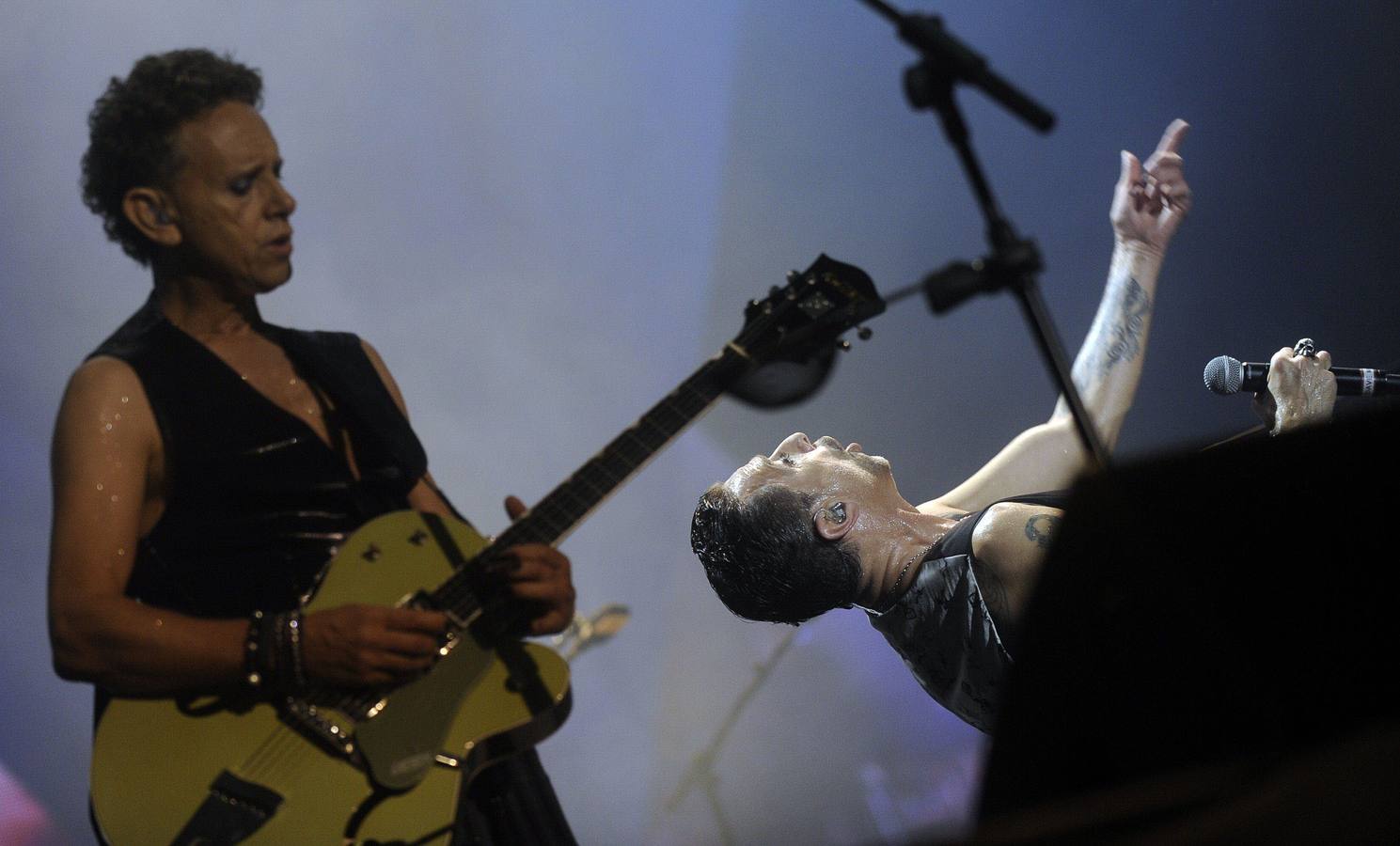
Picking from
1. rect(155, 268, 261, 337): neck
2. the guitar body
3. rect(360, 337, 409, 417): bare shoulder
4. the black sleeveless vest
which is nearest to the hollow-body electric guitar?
the guitar body

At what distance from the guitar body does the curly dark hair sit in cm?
A: 76

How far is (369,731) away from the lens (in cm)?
169

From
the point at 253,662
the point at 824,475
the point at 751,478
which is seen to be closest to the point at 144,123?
the point at 253,662

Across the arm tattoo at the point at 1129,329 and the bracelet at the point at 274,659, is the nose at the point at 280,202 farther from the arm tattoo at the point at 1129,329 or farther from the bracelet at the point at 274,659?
the arm tattoo at the point at 1129,329

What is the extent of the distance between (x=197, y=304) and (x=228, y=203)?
0.18m

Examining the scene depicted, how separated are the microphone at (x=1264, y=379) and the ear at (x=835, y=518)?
3.08 feet

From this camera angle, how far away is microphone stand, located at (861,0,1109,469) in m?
1.45

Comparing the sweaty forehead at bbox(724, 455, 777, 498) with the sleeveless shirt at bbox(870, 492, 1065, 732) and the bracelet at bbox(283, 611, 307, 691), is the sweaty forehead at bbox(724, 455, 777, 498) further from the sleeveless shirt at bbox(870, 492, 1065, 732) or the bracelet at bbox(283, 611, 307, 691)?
the bracelet at bbox(283, 611, 307, 691)

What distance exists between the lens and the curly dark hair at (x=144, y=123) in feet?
6.50

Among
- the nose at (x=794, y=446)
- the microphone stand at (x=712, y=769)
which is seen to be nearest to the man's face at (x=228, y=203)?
the nose at (x=794, y=446)

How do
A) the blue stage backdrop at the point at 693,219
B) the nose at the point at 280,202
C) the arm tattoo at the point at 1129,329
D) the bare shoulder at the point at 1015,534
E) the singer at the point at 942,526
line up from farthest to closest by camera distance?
the blue stage backdrop at the point at 693,219 < the arm tattoo at the point at 1129,329 < the singer at the point at 942,526 < the bare shoulder at the point at 1015,534 < the nose at the point at 280,202

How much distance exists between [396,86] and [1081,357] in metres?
2.28

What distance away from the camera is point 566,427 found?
12.6 ft

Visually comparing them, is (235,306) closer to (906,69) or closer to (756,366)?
(756,366)
